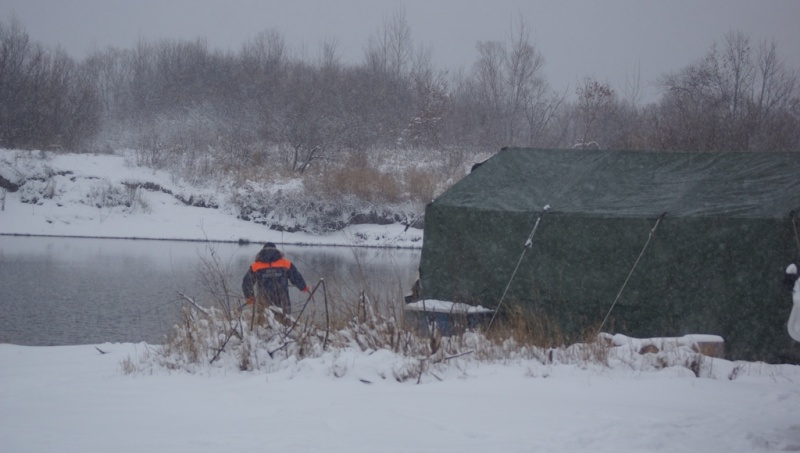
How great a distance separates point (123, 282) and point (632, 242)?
1369cm

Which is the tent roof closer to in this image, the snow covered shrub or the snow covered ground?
the snow covered ground

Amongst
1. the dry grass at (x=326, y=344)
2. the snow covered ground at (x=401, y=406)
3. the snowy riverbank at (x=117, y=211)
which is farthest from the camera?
the snowy riverbank at (x=117, y=211)

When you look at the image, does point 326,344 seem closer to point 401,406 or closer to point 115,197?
point 401,406

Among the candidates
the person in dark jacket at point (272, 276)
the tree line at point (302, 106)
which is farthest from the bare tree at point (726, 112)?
the person in dark jacket at point (272, 276)

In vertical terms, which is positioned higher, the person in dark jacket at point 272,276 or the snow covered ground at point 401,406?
the person in dark jacket at point 272,276

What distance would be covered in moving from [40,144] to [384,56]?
26619mm

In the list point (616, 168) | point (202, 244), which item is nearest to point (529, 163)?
point (616, 168)

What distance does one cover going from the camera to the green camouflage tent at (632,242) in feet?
30.2

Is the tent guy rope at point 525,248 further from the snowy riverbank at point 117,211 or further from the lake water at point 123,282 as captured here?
the snowy riverbank at point 117,211

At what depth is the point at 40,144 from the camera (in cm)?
3900

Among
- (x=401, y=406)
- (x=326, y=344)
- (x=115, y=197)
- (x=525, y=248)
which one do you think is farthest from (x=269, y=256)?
(x=115, y=197)

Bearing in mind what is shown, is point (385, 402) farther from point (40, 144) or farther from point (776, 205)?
point (40, 144)

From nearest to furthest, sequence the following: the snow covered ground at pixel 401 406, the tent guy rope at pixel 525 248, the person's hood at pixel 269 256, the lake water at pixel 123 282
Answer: the snow covered ground at pixel 401 406 → the person's hood at pixel 269 256 → the tent guy rope at pixel 525 248 → the lake water at pixel 123 282

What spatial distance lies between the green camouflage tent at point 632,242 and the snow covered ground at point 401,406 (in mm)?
1548
